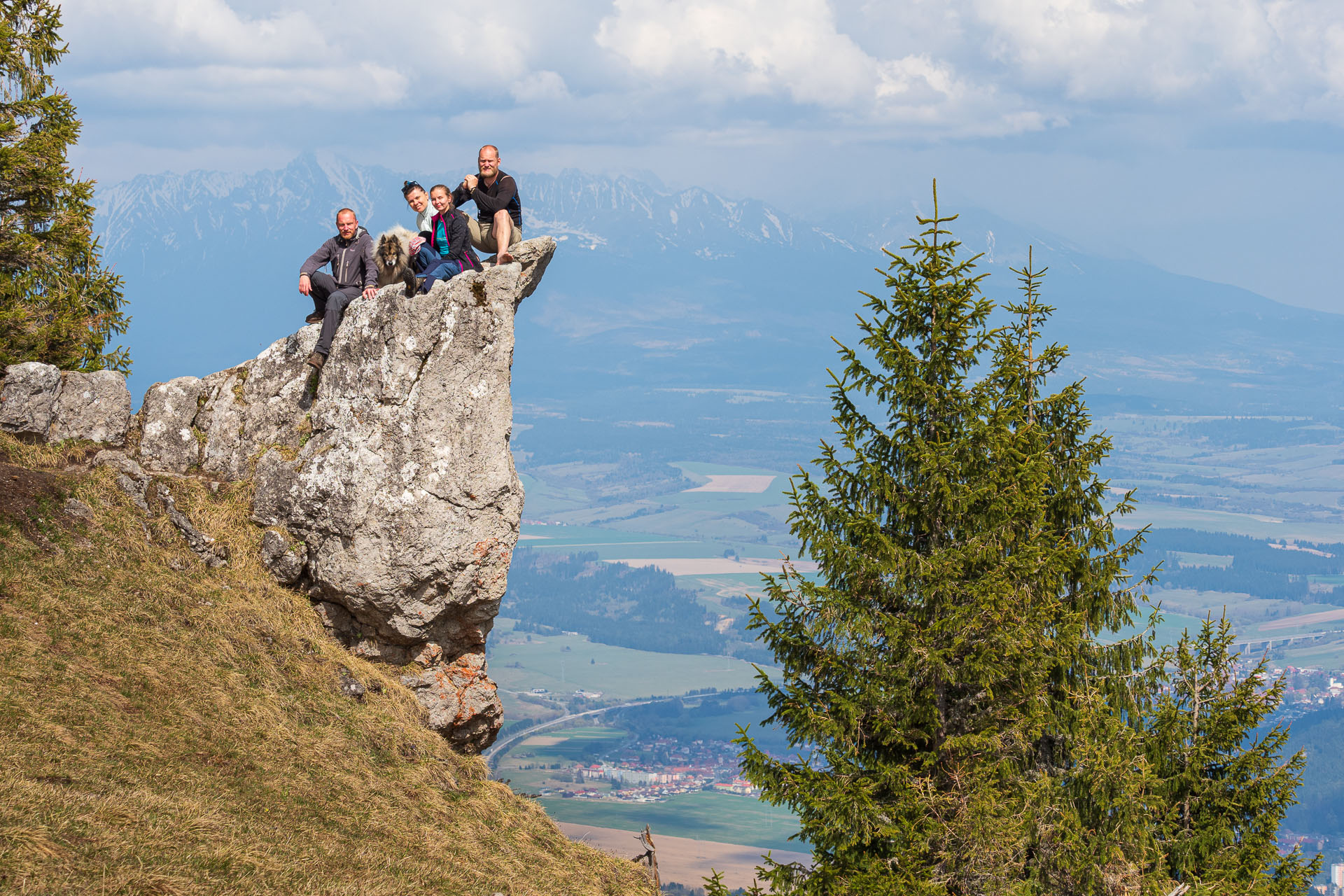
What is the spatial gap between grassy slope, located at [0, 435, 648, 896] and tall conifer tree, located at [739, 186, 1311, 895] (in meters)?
4.50

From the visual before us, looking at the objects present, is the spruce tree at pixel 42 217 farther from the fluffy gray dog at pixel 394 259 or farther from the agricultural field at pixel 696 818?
the agricultural field at pixel 696 818

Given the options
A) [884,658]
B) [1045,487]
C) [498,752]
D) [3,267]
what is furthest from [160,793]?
[498,752]

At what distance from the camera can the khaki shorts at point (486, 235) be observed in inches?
735

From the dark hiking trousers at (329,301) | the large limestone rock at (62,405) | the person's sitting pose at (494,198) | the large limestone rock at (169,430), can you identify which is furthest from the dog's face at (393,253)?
the large limestone rock at (62,405)

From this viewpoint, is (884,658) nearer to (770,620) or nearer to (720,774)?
(770,620)

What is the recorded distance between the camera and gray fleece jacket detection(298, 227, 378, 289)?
57.3 feet

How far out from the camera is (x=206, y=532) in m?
15.8

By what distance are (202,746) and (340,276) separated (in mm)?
8829

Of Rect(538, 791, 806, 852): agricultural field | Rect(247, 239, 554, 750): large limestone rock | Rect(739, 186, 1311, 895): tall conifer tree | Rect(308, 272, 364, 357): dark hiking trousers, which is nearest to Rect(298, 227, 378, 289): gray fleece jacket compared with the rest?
Rect(308, 272, 364, 357): dark hiking trousers

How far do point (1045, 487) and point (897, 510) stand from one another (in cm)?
283

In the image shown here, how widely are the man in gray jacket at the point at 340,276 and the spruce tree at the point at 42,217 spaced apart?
660 cm

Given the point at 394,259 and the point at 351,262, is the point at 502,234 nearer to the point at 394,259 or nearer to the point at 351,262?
the point at 394,259

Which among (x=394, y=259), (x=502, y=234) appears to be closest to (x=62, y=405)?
(x=394, y=259)

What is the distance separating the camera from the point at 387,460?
1608 centimetres
